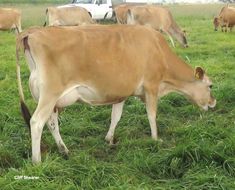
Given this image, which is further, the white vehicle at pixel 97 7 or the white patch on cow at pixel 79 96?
the white vehicle at pixel 97 7

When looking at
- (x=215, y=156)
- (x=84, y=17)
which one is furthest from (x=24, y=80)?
(x=84, y=17)

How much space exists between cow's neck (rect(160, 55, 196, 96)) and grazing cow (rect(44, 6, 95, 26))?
1181 cm

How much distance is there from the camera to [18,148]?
5844mm

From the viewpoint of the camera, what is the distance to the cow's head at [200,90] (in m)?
6.87

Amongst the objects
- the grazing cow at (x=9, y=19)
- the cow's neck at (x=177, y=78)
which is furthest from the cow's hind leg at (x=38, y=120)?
the grazing cow at (x=9, y=19)

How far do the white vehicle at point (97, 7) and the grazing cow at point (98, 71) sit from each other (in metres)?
17.5

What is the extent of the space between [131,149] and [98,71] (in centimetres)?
105

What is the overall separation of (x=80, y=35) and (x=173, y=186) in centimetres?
215

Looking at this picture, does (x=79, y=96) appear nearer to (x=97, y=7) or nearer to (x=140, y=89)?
(x=140, y=89)

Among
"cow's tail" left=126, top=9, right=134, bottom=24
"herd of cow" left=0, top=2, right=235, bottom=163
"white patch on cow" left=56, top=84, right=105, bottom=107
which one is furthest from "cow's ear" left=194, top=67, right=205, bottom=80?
"cow's tail" left=126, top=9, right=134, bottom=24

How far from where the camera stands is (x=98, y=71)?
574 centimetres

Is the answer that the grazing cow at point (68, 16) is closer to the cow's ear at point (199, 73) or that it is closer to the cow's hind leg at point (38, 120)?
the cow's ear at point (199, 73)

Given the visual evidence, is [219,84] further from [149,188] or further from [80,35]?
[149,188]

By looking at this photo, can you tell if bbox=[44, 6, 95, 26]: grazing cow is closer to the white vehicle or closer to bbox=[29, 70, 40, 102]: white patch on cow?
the white vehicle
